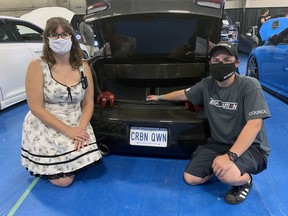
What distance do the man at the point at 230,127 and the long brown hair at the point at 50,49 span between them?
1.00 m

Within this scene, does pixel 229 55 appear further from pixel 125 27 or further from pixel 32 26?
pixel 32 26

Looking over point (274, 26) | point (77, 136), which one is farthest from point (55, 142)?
point (274, 26)

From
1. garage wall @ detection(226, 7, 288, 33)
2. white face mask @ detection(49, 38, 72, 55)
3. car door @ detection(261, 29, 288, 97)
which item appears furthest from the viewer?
garage wall @ detection(226, 7, 288, 33)

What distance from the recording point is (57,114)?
7.12 ft

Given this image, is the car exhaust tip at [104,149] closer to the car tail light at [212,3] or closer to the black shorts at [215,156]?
the black shorts at [215,156]

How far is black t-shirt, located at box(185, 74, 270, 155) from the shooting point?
72.1 inches

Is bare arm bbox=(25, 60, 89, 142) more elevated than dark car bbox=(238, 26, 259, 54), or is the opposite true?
bare arm bbox=(25, 60, 89, 142)

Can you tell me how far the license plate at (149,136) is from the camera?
2.18m

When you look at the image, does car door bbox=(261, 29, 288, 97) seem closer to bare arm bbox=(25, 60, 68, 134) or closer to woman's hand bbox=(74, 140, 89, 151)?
woman's hand bbox=(74, 140, 89, 151)

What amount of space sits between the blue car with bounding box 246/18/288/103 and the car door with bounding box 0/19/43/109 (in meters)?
4.05

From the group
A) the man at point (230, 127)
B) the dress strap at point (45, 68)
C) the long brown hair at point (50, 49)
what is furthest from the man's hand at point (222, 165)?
the dress strap at point (45, 68)

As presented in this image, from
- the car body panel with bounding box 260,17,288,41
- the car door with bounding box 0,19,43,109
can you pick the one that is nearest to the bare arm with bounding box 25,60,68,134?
the car door with bounding box 0,19,43,109

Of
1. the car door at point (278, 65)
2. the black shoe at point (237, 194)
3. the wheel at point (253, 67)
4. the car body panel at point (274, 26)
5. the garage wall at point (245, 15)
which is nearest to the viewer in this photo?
the black shoe at point (237, 194)

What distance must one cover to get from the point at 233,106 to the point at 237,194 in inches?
25.8
